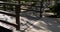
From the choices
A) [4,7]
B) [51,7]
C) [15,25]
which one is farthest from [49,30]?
[4,7]

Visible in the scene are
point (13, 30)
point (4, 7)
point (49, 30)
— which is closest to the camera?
point (13, 30)

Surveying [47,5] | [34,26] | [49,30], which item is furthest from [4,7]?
[49,30]

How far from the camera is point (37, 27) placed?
17.9 ft

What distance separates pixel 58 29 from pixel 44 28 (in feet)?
1.62

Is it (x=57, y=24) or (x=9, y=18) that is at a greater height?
(x=9, y=18)

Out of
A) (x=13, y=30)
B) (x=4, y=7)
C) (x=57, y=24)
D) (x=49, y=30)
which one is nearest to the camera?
(x=13, y=30)

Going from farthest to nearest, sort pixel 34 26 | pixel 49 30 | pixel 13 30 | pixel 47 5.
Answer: pixel 47 5 < pixel 34 26 < pixel 49 30 < pixel 13 30

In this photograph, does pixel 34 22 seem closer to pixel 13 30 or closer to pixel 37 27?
pixel 37 27

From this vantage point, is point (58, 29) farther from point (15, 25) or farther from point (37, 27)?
point (15, 25)

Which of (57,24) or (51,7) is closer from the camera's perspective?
(57,24)

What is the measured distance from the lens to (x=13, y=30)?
177 inches

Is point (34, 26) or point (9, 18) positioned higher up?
point (9, 18)

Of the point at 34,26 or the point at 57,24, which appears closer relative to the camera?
the point at 34,26

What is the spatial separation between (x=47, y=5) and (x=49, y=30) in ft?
12.3
